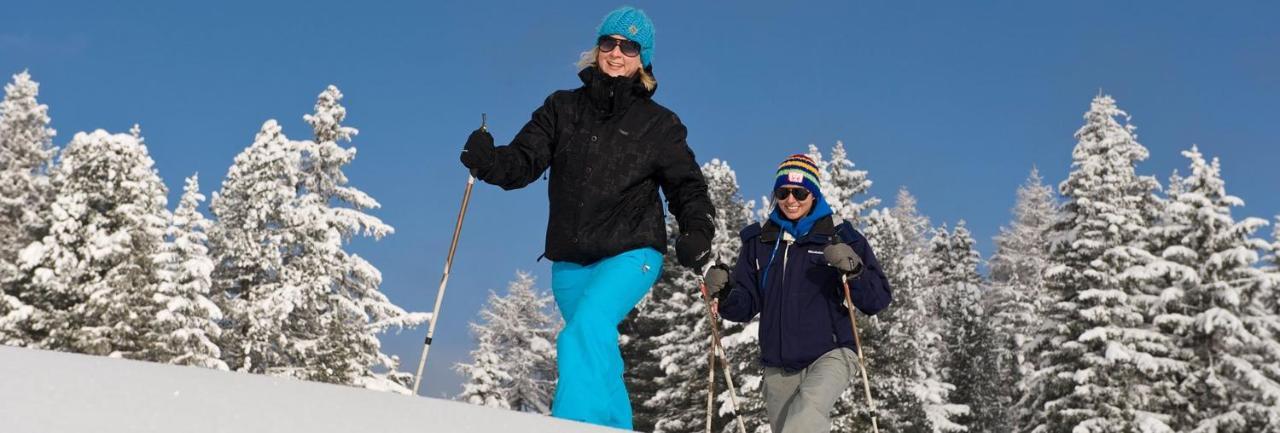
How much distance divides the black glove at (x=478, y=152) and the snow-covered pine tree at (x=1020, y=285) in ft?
94.0

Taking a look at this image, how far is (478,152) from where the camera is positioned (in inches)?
227

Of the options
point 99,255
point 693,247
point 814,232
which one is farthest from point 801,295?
point 99,255

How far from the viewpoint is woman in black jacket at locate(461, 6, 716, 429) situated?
5.34 m

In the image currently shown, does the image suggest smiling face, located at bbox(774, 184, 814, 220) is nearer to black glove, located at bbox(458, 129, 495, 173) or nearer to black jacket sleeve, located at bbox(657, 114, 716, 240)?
black jacket sleeve, located at bbox(657, 114, 716, 240)

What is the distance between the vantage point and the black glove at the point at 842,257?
6.44 metres

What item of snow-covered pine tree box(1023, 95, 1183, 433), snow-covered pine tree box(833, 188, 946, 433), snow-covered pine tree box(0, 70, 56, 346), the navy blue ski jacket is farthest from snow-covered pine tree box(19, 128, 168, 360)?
the navy blue ski jacket

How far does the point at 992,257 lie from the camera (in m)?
68.6

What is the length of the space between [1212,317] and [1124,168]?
178 inches

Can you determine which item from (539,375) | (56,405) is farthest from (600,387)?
(539,375)

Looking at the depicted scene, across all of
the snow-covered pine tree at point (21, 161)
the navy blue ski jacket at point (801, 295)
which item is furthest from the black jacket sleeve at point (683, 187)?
the snow-covered pine tree at point (21, 161)

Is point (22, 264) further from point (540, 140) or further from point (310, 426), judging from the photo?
point (310, 426)

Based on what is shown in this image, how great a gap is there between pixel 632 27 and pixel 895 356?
24.4 meters

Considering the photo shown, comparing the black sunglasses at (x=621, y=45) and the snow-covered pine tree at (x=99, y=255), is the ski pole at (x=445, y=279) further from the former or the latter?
the snow-covered pine tree at (x=99, y=255)

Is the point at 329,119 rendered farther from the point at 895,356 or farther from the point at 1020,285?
the point at 1020,285
